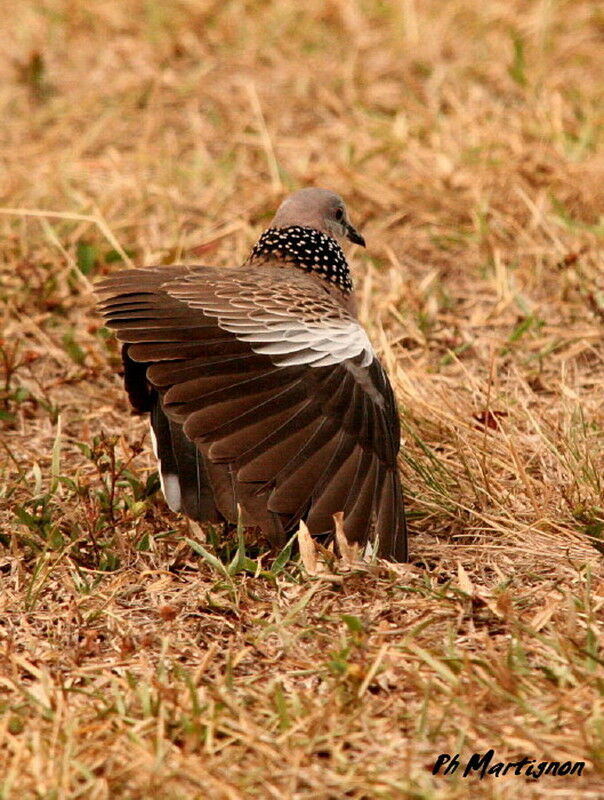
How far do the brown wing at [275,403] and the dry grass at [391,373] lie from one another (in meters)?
0.20

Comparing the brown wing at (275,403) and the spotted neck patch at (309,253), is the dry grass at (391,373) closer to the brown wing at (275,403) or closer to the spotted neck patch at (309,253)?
the brown wing at (275,403)

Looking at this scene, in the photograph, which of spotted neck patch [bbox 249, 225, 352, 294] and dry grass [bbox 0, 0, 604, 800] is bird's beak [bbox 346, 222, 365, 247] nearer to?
dry grass [bbox 0, 0, 604, 800]

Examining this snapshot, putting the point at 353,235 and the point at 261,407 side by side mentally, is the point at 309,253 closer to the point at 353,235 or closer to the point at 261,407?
the point at 353,235

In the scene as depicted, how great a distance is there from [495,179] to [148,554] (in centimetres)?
301

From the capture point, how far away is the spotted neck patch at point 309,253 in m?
4.73

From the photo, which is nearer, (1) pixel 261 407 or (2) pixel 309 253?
(1) pixel 261 407

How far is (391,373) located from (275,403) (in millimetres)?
1086

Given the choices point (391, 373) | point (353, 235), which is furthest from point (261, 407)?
point (353, 235)

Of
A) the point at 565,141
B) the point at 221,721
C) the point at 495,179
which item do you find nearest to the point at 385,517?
the point at 221,721

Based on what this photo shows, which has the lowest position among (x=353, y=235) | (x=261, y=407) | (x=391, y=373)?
(x=391, y=373)

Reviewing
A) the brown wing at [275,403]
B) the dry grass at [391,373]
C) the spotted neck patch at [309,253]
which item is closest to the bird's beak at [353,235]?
the dry grass at [391,373]

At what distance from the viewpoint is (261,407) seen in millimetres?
3764

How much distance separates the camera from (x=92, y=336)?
17.6 feet

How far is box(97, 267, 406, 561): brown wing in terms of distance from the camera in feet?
12.2
